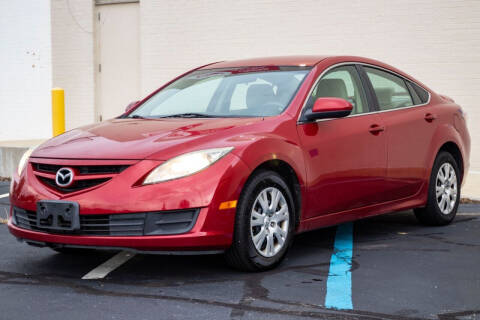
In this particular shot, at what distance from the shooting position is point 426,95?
7.30 meters

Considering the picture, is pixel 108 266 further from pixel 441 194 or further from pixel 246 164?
pixel 441 194

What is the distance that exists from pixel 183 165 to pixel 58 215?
0.83m

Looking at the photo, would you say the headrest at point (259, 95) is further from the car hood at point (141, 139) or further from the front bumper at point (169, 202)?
the front bumper at point (169, 202)

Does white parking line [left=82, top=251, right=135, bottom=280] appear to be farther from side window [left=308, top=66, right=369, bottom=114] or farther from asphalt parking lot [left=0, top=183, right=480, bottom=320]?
side window [left=308, top=66, right=369, bottom=114]

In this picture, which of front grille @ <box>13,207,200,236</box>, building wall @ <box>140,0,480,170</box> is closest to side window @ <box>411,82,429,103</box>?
front grille @ <box>13,207,200,236</box>

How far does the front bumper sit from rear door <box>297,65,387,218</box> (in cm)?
88

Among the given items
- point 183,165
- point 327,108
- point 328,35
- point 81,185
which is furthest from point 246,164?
point 328,35

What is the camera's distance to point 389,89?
22.6 feet

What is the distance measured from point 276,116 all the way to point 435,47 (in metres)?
7.03

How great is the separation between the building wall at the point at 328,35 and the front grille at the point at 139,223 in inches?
311

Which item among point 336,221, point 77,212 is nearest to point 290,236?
point 336,221

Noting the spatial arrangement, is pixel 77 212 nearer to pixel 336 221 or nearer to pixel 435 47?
pixel 336 221

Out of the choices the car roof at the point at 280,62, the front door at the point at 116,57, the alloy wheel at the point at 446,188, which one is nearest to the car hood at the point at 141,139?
the car roof at the point at 280,62

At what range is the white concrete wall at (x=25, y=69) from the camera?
16.5 metres
